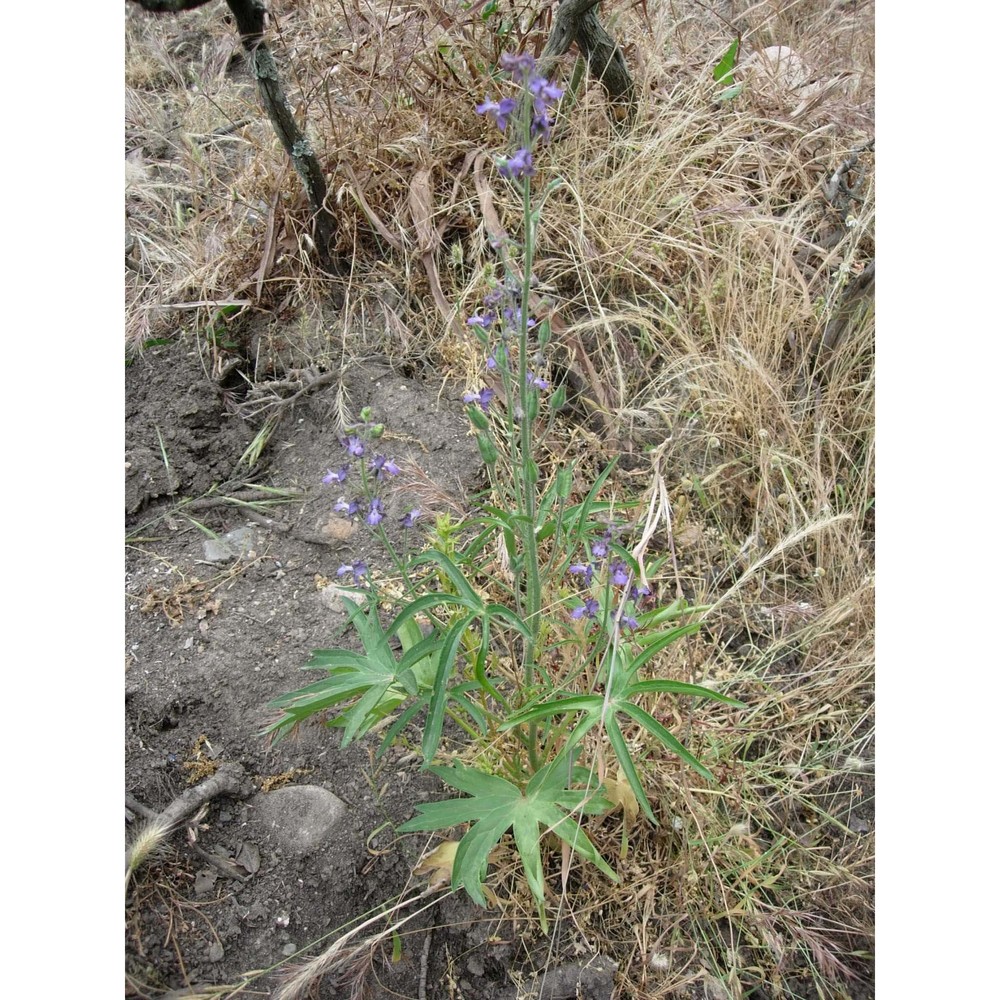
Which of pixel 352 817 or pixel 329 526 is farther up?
pixel 329 526

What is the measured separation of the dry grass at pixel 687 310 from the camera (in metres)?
1.69

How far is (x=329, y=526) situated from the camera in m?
2.37

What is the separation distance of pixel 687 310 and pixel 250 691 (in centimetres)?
174

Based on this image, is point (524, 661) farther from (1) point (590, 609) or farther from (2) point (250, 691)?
Result: (2) point (250, 691)

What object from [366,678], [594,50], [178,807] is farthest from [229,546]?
[594,50]

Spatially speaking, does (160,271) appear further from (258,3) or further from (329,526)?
(329,526)

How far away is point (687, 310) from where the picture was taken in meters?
2.63

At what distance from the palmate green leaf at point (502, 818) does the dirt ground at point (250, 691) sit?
30cm

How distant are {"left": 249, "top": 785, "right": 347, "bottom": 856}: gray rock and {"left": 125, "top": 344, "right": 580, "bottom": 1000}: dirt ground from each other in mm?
11

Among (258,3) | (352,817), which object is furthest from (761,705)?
(258,3)

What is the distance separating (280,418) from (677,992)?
192 centimetres

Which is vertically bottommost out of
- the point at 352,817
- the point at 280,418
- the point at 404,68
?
the point at 352,817

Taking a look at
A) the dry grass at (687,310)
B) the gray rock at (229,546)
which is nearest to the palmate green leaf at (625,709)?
the dry grass at (687,310)

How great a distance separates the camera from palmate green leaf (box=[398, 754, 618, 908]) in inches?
54.8
